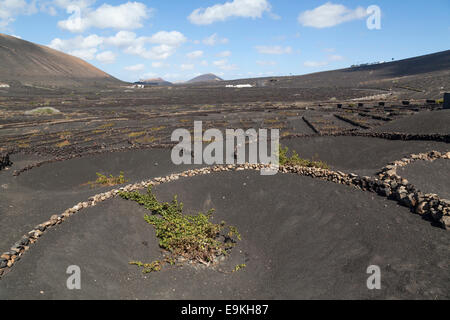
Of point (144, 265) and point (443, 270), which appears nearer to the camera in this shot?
point (443, 270)

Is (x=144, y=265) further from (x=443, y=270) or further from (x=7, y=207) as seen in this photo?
(x=7, y=207)

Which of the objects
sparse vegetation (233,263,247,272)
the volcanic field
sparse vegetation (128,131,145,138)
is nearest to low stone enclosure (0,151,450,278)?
the volcanic field

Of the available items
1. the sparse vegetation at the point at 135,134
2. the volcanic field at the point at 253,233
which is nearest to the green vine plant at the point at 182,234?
the volcanic field at the point at 253,233

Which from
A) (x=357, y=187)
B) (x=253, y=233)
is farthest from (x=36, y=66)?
(x=357, y=187)

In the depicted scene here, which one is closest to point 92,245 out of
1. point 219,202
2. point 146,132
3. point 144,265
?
point 144,265

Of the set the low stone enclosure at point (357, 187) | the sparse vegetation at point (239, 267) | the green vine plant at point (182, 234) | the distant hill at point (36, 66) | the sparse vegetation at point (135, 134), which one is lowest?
the sparse vegetation at point (239, 267)

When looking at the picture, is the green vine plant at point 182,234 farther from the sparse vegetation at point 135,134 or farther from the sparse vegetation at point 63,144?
the sparse vegetation at point 135,134
